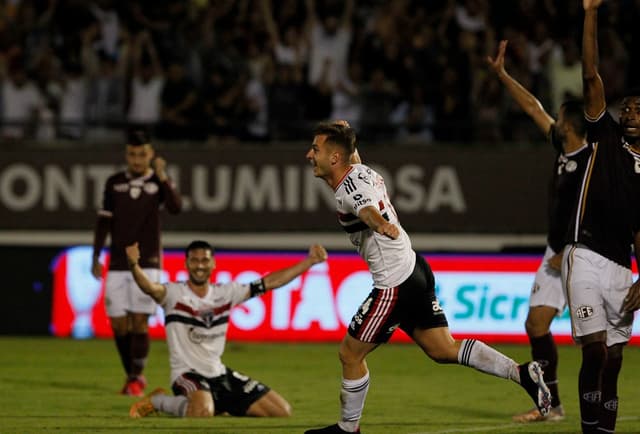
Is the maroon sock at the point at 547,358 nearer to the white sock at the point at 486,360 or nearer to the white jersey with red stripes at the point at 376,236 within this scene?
the white sock at the point at 486,360

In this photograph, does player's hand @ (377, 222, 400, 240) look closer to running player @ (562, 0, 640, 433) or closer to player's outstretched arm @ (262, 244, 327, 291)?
running player @ (562, 0, 640, 433)

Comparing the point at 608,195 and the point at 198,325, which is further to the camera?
the point at 198,325

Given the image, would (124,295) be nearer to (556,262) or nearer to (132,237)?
(132,237)

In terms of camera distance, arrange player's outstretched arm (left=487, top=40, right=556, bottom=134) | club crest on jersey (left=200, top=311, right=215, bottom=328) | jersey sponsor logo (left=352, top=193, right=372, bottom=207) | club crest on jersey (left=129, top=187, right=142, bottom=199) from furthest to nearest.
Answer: club crest on jersey (left=129, top=187, right=142, bottom=199)
club crest on jersey (left=200, top=311, right=215, bottom=328)
player's outstretched arm (left=487, top=40, right=556, bottom=134)
jersey sponsor logo (left=352, top=193, right=372, bottom=207)

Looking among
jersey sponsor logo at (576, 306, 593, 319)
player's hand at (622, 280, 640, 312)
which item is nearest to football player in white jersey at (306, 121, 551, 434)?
jersey sponsor logo at (576, 306, 593, 319)

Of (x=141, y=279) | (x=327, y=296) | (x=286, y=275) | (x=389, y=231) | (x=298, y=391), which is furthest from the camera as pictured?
(x=327, y=296)

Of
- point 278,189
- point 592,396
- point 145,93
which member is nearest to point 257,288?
point 592,396

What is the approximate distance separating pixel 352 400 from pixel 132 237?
14.2 ft

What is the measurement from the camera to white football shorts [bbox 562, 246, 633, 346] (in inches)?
318

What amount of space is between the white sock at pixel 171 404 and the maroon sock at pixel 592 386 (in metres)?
3.45

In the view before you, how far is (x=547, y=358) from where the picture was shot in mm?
10094

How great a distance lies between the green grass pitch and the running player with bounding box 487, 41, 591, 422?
0.50m

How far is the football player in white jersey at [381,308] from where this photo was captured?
8188mm

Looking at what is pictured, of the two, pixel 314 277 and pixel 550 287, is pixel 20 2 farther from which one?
pixel 550 287
